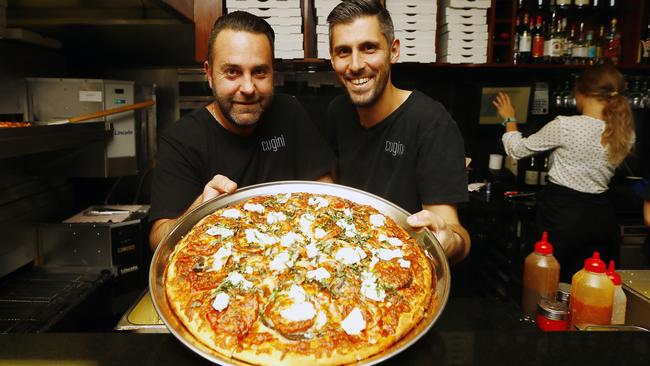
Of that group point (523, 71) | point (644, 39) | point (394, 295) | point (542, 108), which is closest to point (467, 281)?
point (542, 108)

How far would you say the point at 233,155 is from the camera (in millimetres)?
1818

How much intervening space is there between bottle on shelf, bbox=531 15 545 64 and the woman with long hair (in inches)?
30.3

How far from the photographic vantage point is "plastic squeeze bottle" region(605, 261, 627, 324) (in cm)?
145

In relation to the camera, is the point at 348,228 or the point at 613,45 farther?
the point at 613,45

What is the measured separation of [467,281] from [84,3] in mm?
3430

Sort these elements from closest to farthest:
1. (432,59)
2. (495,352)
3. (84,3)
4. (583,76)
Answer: (495,352) → (84,3) → (583,76) → (432,59)

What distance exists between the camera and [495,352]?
2.74 feet

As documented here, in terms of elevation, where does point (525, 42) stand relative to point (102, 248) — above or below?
above

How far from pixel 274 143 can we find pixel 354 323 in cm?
110

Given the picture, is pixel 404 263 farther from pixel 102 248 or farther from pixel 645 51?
pixel 645 51

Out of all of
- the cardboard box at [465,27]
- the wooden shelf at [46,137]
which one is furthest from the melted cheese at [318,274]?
the cardboard box at [465,27]

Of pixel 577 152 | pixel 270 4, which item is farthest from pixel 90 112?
pixel 577 152

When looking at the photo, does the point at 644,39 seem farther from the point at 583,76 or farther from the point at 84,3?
the point at 84,3

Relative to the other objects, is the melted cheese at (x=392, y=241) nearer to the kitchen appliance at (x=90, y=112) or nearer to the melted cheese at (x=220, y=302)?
the melted cheese at (x=220, y=302)
